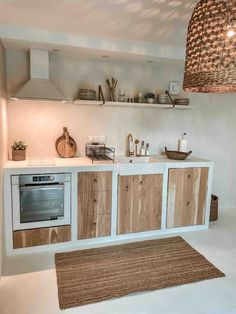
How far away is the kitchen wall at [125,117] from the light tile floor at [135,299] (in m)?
1.59

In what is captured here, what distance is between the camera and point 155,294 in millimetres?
2154

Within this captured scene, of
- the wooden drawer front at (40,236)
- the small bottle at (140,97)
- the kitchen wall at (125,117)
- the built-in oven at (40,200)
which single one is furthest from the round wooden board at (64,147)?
the small bottle at (140,97)

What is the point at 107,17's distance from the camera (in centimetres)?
229

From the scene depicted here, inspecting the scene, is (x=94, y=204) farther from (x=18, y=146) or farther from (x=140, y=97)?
(x=140, y=97)

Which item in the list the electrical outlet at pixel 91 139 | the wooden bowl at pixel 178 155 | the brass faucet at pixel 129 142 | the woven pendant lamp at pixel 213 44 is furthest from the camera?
the brass faucet at pixel 129 142

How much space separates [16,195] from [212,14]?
7.72 ft

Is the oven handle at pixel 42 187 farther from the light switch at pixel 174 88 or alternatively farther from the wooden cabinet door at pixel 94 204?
the light switch at pixel 174 88

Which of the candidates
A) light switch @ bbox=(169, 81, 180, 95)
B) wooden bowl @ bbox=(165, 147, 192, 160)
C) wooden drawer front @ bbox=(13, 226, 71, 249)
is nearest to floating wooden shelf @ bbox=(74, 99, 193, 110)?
light switch @ bbox=(169, 81, 180, 95)

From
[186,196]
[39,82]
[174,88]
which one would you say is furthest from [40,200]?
[174,88]

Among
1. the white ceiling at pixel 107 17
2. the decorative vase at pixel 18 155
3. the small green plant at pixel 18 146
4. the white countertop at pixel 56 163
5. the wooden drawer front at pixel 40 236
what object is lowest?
the wooden drawer front at pixel 40 236

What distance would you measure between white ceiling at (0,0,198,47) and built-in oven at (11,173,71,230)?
153 cm

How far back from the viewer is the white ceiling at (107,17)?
6.64 ft

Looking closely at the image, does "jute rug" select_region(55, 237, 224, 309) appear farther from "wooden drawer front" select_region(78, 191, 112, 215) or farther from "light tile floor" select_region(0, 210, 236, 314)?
"wooden drawer front" select_region(78, 191, 112, 215)

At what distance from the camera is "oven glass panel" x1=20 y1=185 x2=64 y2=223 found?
268cm
